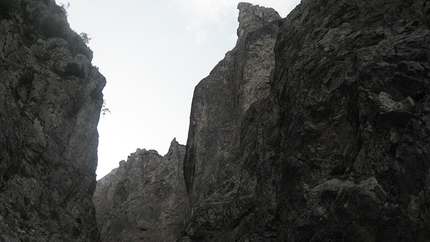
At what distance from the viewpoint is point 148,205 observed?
2699 inches

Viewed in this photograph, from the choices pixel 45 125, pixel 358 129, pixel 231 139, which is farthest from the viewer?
pixel 231 139

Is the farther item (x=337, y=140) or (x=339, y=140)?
(x=337, y=140)

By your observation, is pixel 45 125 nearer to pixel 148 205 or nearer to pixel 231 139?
pixel 231 139

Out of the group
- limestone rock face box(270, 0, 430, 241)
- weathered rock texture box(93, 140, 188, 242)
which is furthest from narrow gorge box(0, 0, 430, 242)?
weathered rock texture box(93, 140, 188, 242)

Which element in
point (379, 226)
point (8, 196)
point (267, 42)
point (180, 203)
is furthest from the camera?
point (180, 203)

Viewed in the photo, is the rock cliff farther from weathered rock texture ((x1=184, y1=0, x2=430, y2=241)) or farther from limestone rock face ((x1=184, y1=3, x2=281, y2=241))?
limestone rock face ((x1=184, y1=3, x2=281, y2=241))

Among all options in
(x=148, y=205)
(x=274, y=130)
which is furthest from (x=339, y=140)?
(x=148, y=205)

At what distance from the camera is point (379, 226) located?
21141mm

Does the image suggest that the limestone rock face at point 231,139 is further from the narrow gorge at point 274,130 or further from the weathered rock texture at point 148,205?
the weathered rock texture at point 148,205

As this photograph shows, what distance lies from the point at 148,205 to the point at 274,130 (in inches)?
1588

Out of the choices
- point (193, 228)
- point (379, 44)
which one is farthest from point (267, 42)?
point (379, 44)

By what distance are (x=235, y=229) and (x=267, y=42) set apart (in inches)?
1054

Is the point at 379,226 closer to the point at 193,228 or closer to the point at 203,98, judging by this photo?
the point at 193,228

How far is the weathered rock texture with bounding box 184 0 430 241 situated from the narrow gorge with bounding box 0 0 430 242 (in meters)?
0.08
